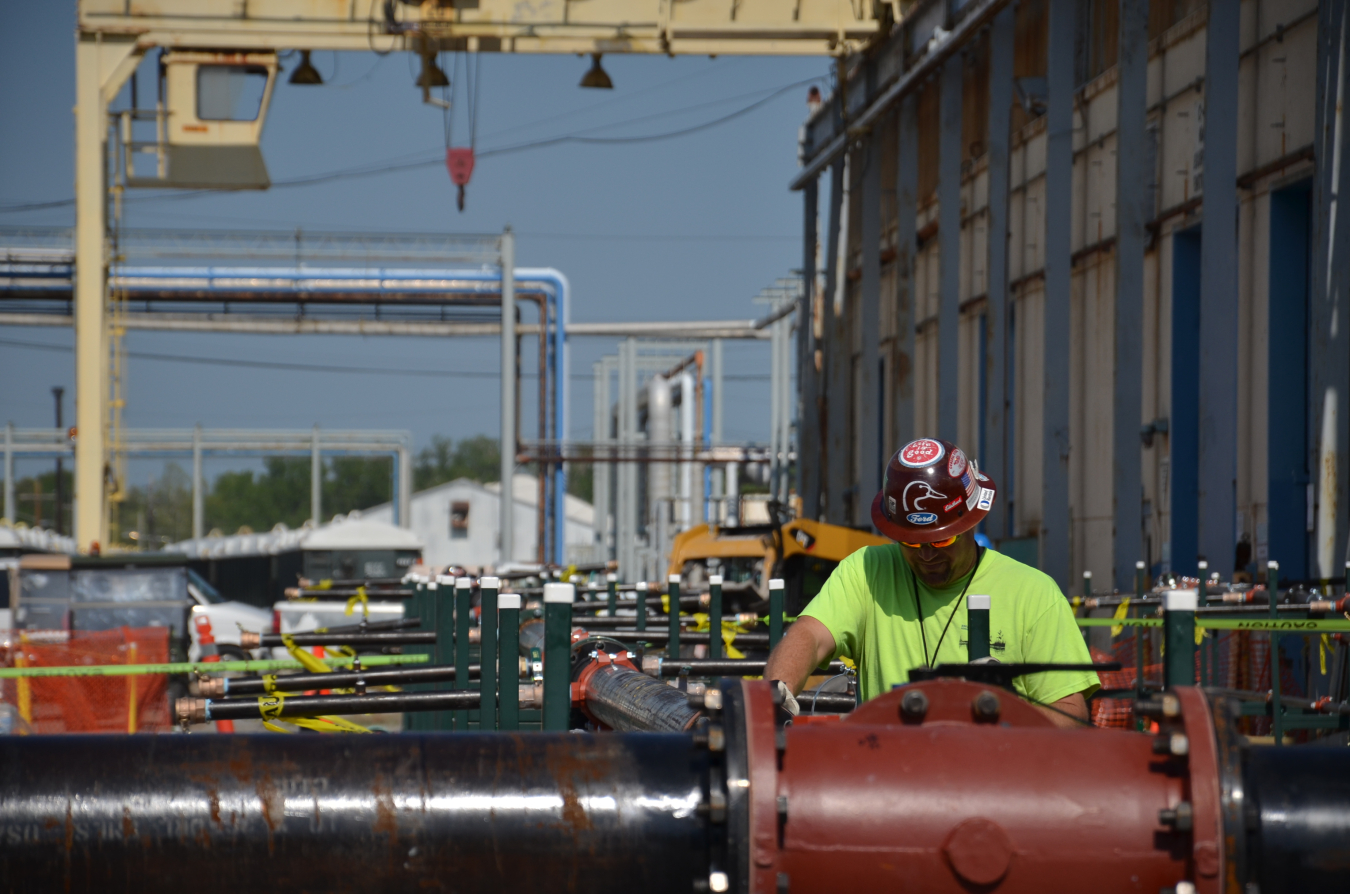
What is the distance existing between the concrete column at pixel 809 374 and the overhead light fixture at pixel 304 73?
25.7 ft

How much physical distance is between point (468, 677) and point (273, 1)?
49.6ft

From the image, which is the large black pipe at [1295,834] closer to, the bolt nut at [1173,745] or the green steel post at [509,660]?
the bolt nut at [1173,745]

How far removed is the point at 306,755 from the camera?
1932 millimetres

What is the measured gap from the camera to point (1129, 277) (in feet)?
40.2

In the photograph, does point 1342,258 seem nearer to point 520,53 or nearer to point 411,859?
point 411,859

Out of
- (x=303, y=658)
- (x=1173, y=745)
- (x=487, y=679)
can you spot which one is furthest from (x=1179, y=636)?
(x=303, y=658)

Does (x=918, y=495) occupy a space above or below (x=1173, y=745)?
above

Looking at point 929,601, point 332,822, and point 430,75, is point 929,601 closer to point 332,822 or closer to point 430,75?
point 332,822

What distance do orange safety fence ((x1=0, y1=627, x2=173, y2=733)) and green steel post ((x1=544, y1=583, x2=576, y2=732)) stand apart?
22.4ft

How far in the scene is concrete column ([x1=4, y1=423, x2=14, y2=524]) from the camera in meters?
53.0

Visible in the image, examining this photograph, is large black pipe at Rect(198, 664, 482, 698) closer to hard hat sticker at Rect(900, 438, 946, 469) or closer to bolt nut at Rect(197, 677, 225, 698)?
bolt nut at Rect(197, 677, 225, 698)

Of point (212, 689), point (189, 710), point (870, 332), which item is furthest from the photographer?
point (870, 332)

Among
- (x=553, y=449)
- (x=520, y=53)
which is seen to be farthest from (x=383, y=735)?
(x=553, y=449)

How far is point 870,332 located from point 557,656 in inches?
670
